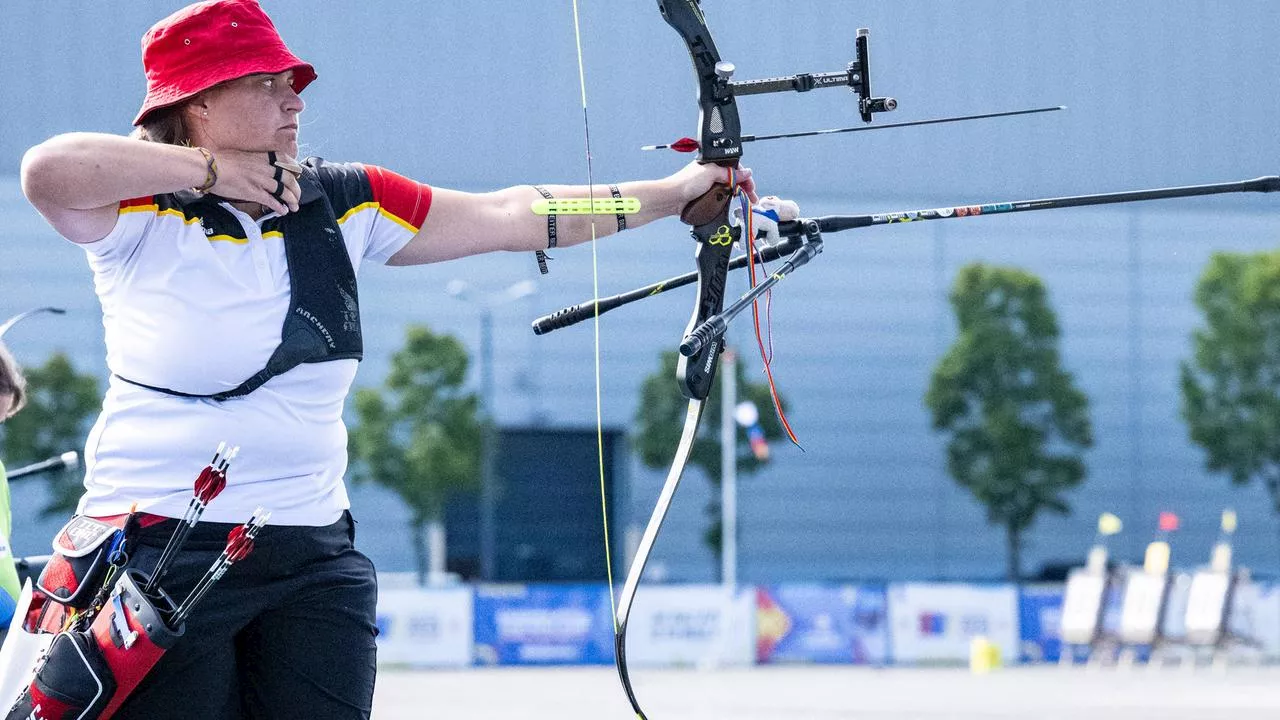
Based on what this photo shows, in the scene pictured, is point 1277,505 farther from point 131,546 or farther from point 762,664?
point 131,546

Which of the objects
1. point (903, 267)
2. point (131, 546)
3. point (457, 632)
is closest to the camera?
point (131, 546)

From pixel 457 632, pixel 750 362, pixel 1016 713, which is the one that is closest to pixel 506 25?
pixel 750 362

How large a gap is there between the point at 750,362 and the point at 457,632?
20913mm

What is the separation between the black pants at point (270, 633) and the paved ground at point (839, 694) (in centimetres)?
991

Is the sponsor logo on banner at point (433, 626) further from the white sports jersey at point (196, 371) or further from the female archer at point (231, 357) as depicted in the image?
the white sports jersey at point (196, 371)

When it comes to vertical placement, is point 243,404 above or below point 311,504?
above

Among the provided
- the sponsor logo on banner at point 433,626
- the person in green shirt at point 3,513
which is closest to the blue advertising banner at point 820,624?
the sponsor logo on banner at point 433,626

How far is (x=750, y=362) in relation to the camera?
4325cm

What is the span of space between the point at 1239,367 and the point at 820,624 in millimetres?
19501

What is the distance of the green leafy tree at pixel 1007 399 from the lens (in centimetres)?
3959

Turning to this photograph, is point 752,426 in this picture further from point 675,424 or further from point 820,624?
point 820,624

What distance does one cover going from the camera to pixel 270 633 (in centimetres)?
305

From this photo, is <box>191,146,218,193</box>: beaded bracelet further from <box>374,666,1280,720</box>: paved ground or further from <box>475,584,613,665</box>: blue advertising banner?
<box>475,584,613,665</box>: blue advertising banner

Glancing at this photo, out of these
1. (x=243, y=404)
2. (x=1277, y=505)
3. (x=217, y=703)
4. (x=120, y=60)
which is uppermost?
(x=120, y=60)
